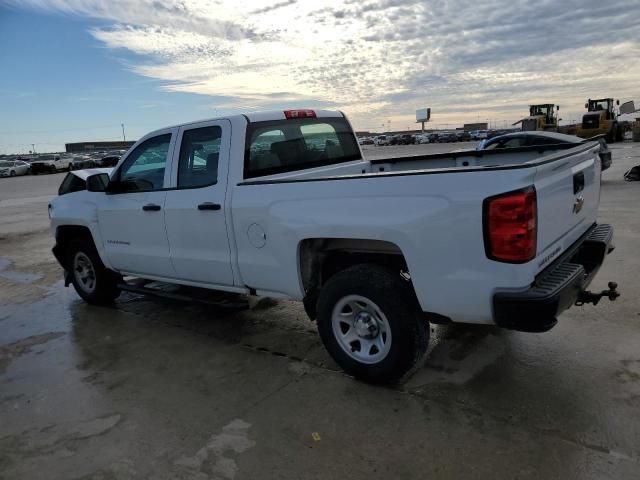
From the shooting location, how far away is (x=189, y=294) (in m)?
5.43

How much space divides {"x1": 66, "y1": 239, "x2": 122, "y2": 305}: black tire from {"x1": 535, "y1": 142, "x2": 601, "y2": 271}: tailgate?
4.80 metres

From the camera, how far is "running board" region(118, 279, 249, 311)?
15.4ft

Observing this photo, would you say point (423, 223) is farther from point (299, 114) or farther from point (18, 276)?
point (18, 276)

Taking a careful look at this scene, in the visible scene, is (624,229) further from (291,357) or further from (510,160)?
(291,357)

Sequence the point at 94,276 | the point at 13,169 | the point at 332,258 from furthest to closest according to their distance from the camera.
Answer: the point at 13,169 < the point at 94,276 < the point at 332,258

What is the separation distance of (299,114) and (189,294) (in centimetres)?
220

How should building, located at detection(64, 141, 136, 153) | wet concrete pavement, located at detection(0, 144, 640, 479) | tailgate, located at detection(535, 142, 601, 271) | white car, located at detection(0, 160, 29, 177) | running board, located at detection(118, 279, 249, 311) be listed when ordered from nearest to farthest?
wet concrete pavement, located at detection(0, 144, 640, 479) < tailgate, located at detection(535, 142, 601, 271) < running board, located at detection(118, 279, 249, 311) < white car, located at detection(0, 160, 29, 177) < building, located at detection(64, 141, 136, 153)

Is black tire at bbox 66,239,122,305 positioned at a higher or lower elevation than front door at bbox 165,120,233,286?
lower

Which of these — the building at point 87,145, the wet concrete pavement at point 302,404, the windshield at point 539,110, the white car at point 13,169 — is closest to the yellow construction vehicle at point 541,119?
the windshield at point 539,110

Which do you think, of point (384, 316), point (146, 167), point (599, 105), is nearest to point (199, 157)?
point (146, 167)

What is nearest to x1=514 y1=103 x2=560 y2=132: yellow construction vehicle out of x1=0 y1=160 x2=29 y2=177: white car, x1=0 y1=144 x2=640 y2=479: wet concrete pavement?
x1=0 y1=144 x2=640 y2=479: wet concrete pavement

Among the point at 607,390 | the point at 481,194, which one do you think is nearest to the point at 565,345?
the point at 607,390

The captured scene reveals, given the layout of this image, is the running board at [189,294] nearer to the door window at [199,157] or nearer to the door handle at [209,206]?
the door handle at [209,206]

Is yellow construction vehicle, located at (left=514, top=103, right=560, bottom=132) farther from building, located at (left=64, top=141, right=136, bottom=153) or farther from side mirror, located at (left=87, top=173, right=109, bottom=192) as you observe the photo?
building, located at (left=64, top=141, right=136, bottom=153)
